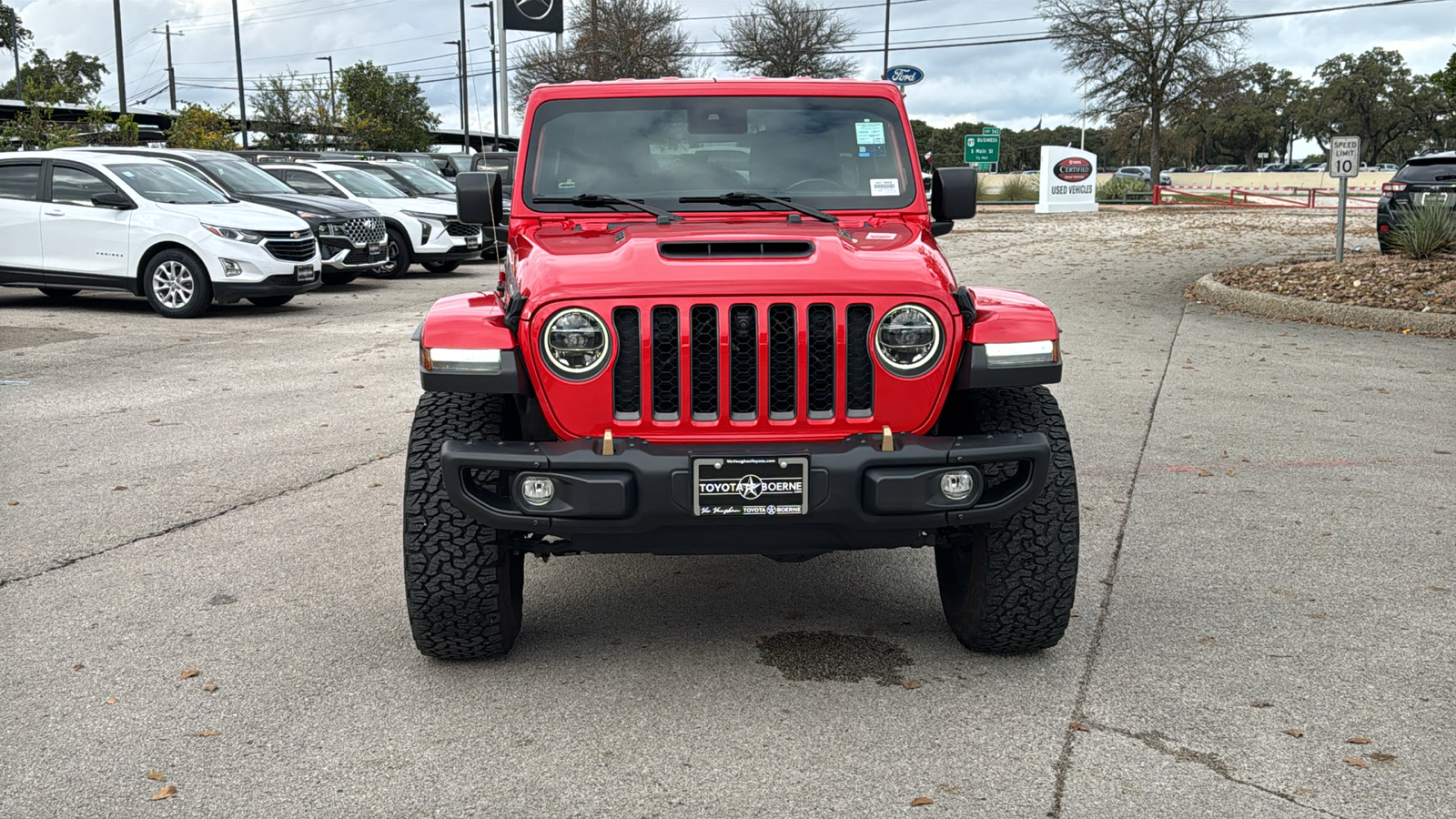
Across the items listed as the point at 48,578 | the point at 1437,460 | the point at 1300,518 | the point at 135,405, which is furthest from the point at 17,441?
the point at 1437,460

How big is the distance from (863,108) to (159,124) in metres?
54.3

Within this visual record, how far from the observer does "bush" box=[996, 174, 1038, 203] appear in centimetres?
4541

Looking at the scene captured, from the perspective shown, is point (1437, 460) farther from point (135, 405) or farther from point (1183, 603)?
point (135, 405)

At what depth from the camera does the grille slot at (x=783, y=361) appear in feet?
12.3

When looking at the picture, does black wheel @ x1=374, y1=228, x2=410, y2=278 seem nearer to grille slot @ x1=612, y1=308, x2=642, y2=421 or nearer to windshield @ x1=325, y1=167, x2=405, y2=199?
windshield @ x1=325, y1=167, x2=405, y2=199

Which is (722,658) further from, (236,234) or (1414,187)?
(1414,187)

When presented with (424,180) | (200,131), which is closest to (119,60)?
(200,131)

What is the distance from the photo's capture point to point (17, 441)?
7.61 meters

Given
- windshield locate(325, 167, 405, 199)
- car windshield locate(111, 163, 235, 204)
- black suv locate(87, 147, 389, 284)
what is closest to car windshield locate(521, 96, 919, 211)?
car windshield locate(111, 163, 235, 204)

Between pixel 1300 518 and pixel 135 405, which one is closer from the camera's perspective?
pixel 1300 518

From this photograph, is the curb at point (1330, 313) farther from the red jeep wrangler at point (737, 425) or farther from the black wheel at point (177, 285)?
the black wheel at point (177, 285)

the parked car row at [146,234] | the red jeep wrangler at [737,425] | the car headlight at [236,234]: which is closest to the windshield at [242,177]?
the parked car row at [146,234]

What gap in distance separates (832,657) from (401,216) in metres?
15.4

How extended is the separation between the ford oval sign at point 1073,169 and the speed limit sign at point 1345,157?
80.0ft
